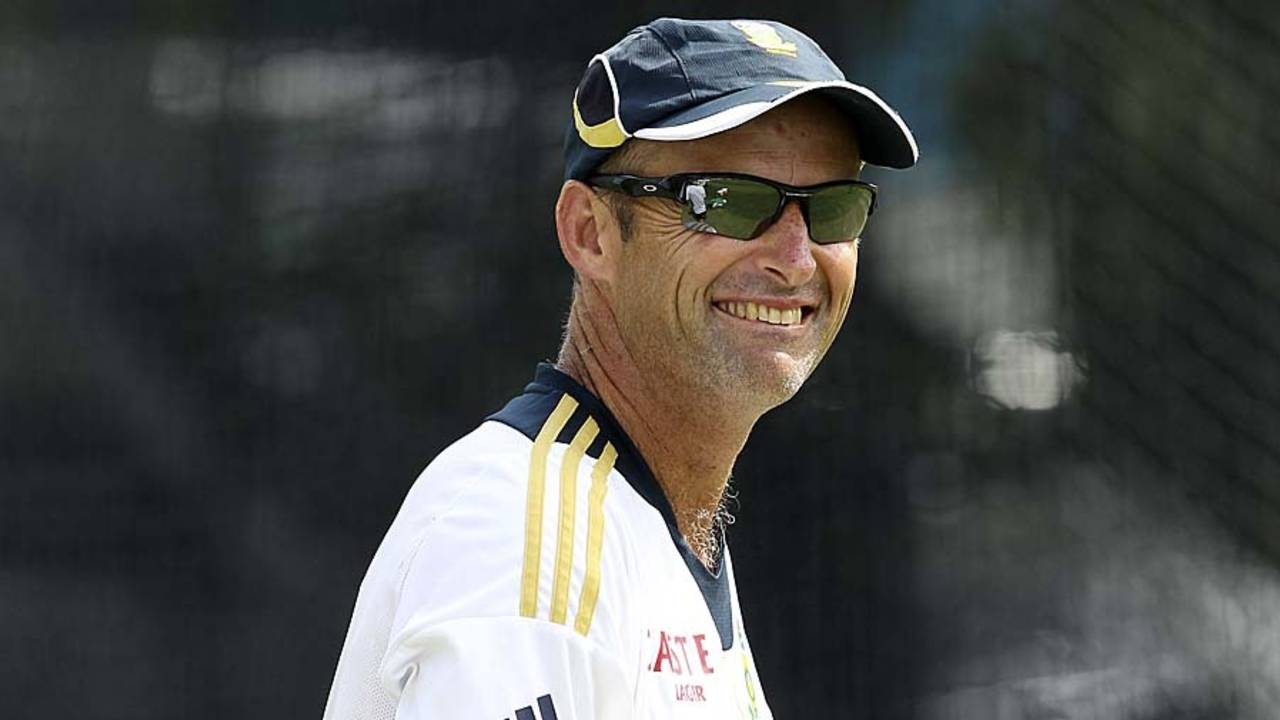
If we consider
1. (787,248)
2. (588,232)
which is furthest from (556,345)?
(787,248)

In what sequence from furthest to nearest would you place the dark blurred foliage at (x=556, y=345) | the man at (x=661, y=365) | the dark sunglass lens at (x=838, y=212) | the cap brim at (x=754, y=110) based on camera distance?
1. the dark blurred foliage at (x=556, y=345)
2. the dark sunglass lens at (x=838, y=212)
3. the cap brim at (x=754, y=110)
4. the man at (x=661, y=365)

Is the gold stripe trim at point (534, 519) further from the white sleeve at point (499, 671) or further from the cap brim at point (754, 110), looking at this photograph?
the cap brim at point (754, 110)

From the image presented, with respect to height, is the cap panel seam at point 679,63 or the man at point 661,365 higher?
the cap panel seam at point 679,63

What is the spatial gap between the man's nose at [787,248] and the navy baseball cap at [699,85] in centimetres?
11

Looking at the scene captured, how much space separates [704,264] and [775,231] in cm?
7

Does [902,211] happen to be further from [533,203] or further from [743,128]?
[743,128]

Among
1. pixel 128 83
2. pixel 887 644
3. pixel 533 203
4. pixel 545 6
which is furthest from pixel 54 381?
pixel 887 644

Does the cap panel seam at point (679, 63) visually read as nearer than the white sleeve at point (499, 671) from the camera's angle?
No

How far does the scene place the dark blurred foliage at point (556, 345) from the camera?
2.75 m

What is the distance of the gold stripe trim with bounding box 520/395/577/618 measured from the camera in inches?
51.0

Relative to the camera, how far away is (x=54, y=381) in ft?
9.05

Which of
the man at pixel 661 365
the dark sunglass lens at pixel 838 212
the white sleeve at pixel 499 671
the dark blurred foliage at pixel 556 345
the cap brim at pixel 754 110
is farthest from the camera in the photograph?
the dark blurred foliage at pixel 556 345

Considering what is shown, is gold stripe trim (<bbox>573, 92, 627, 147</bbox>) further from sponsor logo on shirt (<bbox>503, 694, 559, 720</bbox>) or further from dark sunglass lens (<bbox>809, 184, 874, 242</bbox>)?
sponsor logo on shirt (<bbox>503, 694, 559, 720</bbox>)

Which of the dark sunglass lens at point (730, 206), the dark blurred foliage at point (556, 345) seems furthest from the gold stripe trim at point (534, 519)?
the dark blurred foliage at point (556, 345)
